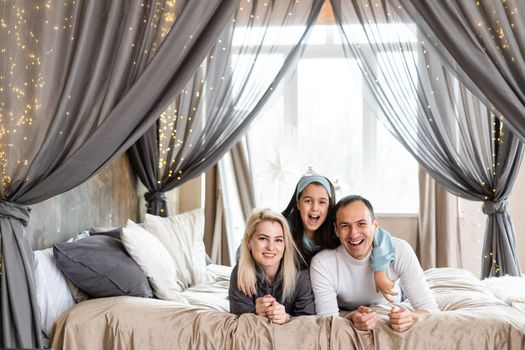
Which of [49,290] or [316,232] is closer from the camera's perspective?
[49,290]

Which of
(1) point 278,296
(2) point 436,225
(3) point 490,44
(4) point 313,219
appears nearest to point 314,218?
(4) point 313,219

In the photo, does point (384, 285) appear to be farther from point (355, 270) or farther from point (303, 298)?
point (303, 298)

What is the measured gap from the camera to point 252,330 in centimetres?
279

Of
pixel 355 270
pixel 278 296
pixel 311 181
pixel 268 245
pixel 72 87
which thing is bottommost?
pixel 278 296

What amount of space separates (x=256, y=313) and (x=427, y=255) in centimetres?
329

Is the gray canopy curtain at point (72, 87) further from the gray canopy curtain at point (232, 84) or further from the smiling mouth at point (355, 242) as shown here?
the smiling mouth at point (355, 242)

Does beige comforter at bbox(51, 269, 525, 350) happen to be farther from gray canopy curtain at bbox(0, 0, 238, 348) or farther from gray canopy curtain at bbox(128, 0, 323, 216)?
gray canopy curtain at bbox(128, 0, 323, 216)

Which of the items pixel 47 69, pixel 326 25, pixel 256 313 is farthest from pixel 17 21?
pixel 326 25

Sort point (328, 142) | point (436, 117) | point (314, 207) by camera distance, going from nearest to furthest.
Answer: point (314, 207) < point (436, 117) < point (328, 142)

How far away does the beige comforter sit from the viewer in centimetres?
271

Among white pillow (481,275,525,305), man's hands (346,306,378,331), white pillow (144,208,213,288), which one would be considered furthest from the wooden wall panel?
white pillow (481,275,525,305)

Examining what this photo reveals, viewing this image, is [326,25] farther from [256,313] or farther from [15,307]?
[15,307]

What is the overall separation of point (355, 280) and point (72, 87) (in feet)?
4.69

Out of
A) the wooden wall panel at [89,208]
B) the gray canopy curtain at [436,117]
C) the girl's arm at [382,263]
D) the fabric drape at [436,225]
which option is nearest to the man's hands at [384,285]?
the girl's arm at [382,263]
